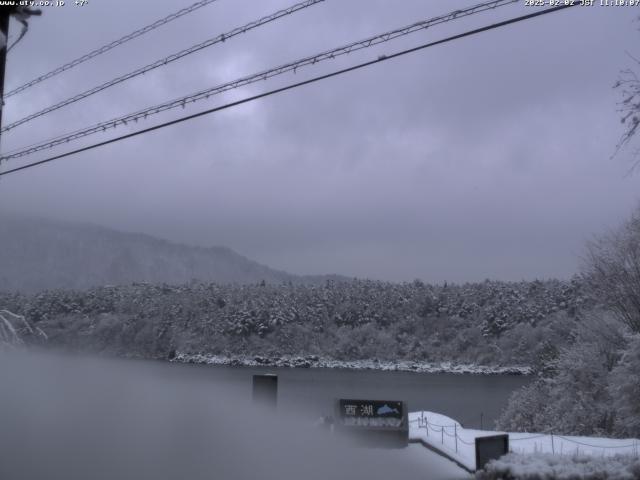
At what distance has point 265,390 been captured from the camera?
53.9 feet

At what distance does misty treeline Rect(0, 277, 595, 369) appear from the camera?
119 meters

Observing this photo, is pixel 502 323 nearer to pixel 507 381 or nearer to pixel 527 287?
pixel 527 287

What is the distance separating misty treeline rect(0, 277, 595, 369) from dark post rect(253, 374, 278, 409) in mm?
93364

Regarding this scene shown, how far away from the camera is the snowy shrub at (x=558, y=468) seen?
13.0 m

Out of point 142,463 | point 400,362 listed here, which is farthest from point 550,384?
point 400,362

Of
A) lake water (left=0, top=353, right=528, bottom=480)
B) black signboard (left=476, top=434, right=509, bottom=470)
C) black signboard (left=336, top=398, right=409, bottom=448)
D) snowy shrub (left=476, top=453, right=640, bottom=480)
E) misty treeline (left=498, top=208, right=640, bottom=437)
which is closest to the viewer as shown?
lake water (left=0, top=353, right=528, bottom=480)

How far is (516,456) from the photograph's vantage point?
14758 mm

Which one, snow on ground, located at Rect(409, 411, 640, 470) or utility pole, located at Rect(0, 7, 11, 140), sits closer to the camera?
utility pole, located at Rect(0, 7, 11, 140)

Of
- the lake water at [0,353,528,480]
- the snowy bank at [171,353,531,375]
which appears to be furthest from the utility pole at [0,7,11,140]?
the snowy bank at [171,353,531,375]

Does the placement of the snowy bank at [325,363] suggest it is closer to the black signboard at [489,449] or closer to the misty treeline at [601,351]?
the misty treeline at [601,351]

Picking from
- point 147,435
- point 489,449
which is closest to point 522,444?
point 489,449

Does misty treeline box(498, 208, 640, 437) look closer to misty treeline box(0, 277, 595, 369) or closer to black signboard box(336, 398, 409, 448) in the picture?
black signboard box(336, 398, 409, 448)

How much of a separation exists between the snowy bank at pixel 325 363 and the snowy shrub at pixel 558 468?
104237 millimetres

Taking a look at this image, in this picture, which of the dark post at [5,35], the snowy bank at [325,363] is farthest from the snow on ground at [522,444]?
the snowy bank at [325,363]
